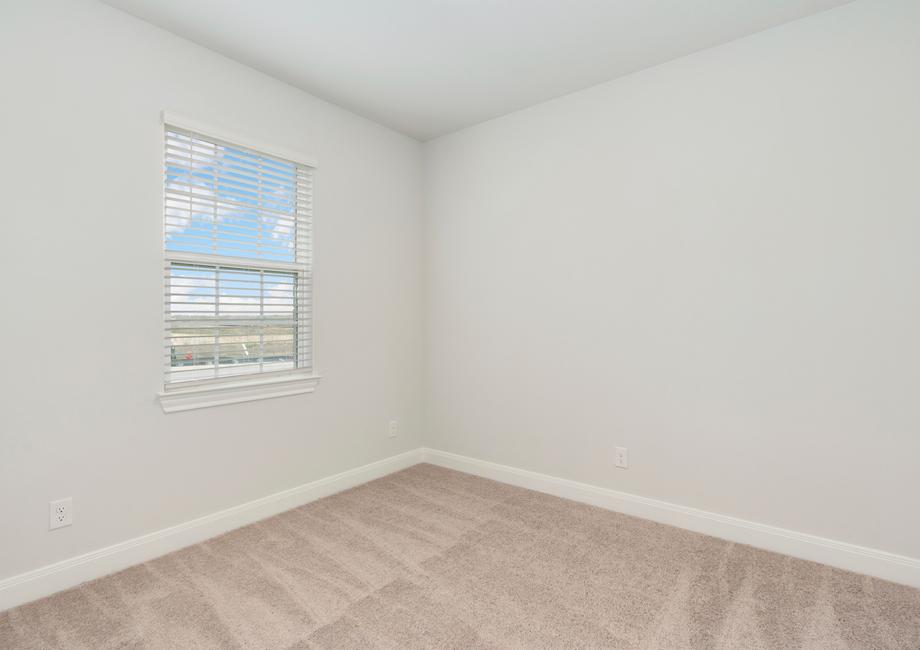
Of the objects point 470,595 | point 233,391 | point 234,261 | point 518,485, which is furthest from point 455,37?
point 518,485

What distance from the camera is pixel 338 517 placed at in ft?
9.18

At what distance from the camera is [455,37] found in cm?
245

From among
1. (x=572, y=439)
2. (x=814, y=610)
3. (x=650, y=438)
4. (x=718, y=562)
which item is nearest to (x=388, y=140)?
(x=572, y=439)

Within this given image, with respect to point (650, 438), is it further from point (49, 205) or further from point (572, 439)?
point (49, 205)

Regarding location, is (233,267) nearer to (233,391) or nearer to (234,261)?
(234,261)

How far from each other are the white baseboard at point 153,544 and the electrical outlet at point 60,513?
0.54 feet

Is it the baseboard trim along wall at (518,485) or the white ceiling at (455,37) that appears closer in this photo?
the baseboard trim along wall at (518,485)

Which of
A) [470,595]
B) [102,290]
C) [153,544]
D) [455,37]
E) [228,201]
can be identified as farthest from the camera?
[228,201]

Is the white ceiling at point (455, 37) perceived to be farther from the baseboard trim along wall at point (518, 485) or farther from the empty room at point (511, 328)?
the baseboard trim along wall at point (518, 485)

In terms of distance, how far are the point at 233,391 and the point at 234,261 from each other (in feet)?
2.39

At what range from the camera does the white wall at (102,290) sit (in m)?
1.96

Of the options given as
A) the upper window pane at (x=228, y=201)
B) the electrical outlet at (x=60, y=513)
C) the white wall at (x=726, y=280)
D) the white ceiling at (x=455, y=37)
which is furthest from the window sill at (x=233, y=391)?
the white ceiling at (x=455, y=37)

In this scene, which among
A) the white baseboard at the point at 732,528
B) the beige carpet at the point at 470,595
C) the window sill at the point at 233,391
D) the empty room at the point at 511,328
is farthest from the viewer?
the window sill at the point at 233,391

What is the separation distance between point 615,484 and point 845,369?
1.34 meters
